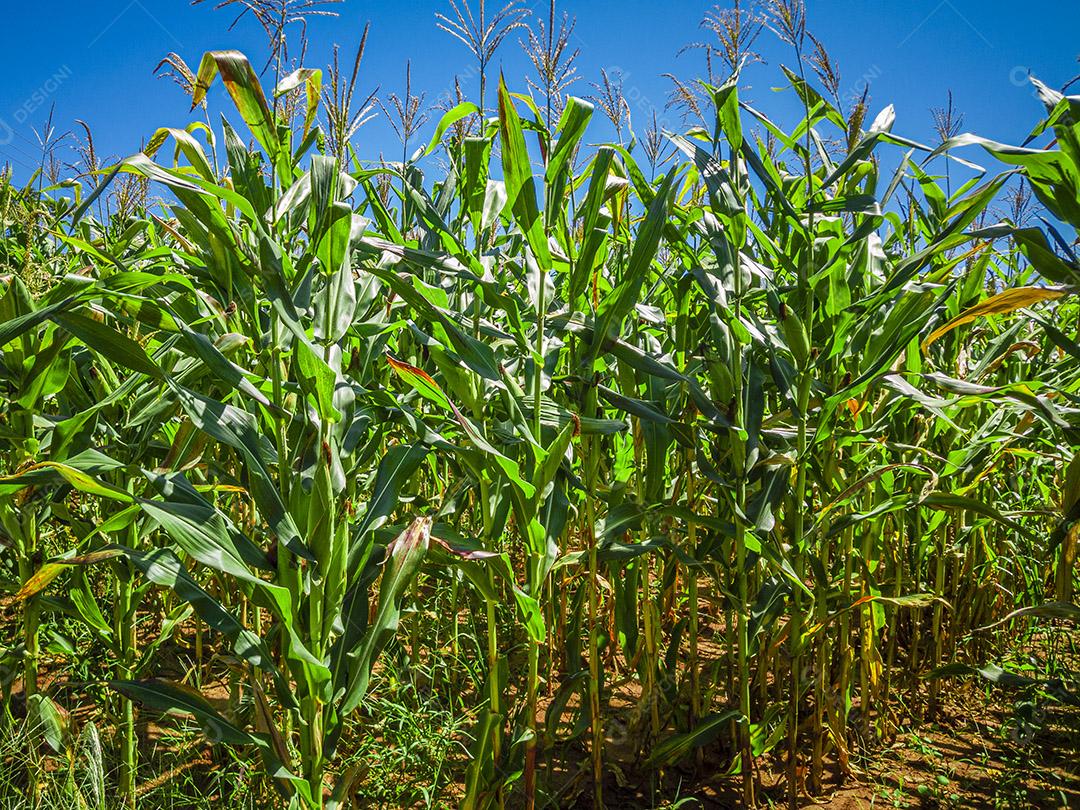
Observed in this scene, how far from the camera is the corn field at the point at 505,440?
4.57ft

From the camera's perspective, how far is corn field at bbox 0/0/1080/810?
139 cm

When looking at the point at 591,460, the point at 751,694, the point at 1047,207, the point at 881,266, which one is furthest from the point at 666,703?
the point at 1047,207

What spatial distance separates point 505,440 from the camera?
1.61 m

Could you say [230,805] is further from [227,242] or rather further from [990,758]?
[990,758]

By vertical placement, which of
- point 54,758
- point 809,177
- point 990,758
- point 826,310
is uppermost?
point 809,177

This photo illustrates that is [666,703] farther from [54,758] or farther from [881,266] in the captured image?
[54,758]

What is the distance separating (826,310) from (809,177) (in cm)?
32

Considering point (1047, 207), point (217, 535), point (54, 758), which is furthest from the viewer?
point (54, 758)

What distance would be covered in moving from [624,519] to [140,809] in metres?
1.43

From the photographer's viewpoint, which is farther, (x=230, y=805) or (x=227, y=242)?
(x=230, y=805)

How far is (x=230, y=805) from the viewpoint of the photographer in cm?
185

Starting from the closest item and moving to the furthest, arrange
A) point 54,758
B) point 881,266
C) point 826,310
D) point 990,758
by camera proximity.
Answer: point 826,310 → point 54,758 → point 881,266 → point 990,758

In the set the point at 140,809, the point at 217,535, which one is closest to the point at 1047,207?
the point at 217,535

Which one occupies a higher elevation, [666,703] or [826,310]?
[826,310]
